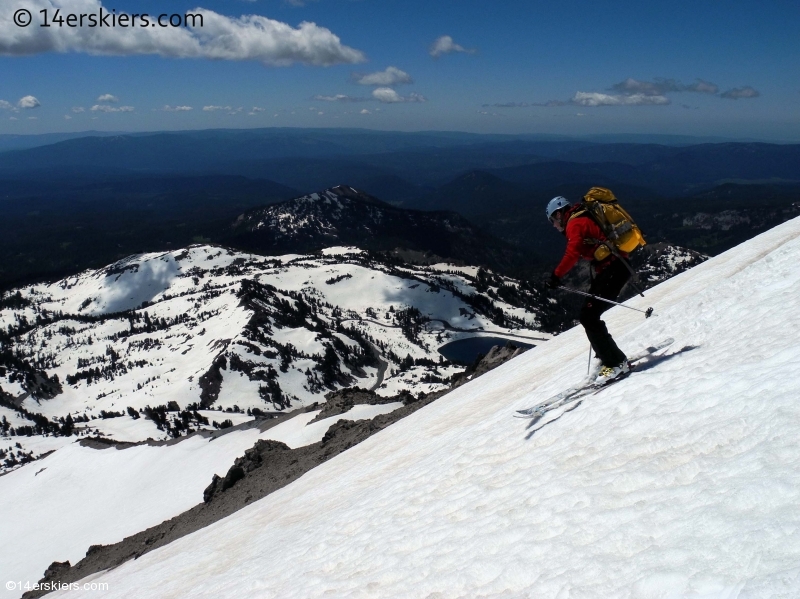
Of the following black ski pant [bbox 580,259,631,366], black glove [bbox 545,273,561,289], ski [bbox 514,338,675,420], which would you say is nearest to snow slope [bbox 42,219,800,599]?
ski [bbox 514,338,675,420]

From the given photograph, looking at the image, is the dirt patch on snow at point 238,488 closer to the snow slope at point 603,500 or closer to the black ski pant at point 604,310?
the snow slope at point 603,500

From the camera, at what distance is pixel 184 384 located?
535ft

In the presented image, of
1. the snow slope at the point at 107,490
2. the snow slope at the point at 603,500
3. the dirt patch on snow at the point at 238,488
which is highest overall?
the snow slope at the point at 603,500

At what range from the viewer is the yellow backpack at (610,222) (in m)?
11.8

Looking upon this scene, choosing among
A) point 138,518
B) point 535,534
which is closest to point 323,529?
point 535,534

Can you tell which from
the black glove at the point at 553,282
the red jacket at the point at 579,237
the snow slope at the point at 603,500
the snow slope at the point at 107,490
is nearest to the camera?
the snow slope at the point at 603,500

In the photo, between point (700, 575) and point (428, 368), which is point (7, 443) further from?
point (700, 575)

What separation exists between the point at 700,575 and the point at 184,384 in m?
174

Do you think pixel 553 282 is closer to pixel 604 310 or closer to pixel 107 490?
pixel 604 310

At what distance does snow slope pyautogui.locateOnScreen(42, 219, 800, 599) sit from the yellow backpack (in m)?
2.79

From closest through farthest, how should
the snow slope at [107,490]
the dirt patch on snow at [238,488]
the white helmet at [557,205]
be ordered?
1. the white helmet at [557,205]
2. the dirt patch on snow at [238,488]
3. the snow slope at [107,490]

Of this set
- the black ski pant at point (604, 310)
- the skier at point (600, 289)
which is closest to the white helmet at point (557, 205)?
the skier at point (600, 289)

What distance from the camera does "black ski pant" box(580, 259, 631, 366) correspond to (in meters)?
12.2

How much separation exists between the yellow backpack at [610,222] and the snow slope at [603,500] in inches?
110
